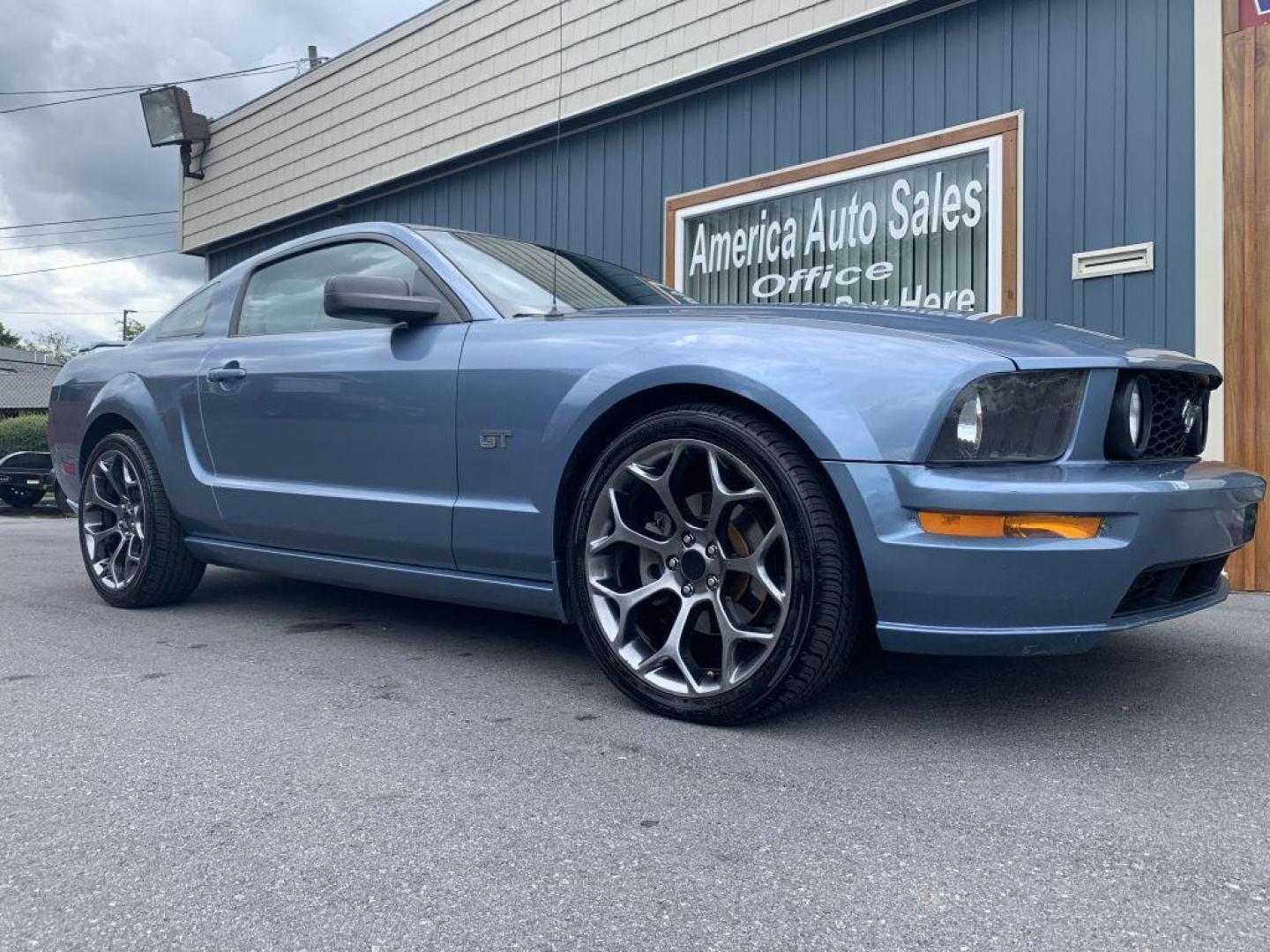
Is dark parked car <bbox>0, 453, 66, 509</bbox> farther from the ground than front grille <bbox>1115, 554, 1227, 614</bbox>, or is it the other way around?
dark parked car <bbox>0, 453, 66, 509</bbox>

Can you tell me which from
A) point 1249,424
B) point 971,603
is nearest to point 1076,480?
point 971,603

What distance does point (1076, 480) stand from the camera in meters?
2.26

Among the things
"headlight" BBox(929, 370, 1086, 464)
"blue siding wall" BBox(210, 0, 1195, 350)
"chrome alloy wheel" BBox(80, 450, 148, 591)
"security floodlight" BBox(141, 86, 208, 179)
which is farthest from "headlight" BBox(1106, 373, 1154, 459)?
"security floodlight" BBox(141, 86, 208, 179)

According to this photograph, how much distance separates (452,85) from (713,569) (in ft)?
A: 25.9

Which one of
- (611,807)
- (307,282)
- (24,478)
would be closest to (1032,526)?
(611,807)

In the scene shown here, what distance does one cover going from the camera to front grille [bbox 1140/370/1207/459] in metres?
2.57

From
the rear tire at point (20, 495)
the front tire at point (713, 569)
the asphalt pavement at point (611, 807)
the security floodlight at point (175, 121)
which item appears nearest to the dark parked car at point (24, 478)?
the rear tire at point (20, 495)

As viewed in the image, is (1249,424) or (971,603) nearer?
(971,603)

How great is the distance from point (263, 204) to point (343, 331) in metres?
9.63

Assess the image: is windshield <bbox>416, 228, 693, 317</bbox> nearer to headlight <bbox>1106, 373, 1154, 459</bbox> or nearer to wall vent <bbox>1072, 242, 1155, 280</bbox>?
headlight <bbox>1106, 373, 1154, 459</bbox>

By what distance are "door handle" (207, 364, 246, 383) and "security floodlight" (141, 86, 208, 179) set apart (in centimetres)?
1104

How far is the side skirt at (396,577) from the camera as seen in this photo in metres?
2.94

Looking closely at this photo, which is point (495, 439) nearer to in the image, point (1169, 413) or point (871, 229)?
point (1169, 413)

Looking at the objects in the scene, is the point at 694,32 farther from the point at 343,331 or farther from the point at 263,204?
the point at 263,204
